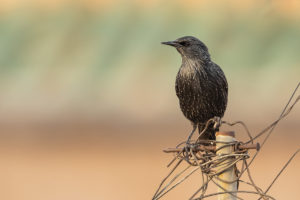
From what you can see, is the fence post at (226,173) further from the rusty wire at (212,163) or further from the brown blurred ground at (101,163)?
the brown blurred ground at (101,163)

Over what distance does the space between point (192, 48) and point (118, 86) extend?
62.4ft

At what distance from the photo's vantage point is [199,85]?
5094 millimetres

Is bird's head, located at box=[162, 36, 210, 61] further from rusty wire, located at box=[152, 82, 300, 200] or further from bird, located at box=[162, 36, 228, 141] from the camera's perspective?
rusty wire, located at box=[152, 82, 300, 200]

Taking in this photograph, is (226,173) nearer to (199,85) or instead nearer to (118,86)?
(199,85)

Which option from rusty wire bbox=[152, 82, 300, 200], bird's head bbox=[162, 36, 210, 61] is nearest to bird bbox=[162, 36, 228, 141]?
bird's head bbox=[162, 36, 210, 61]

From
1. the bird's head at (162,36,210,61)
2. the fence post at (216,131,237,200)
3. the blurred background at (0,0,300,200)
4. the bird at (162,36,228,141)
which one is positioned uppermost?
the blurred background at (0,0,300,200)

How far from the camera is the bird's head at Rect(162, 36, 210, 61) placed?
5.19m

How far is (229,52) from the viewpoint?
86.2ft

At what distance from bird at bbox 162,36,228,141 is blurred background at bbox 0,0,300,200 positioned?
5.61m

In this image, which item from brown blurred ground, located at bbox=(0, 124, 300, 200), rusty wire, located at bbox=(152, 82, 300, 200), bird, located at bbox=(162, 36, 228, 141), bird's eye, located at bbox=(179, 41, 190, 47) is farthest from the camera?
brown blurred ground, located at bbox=(0, 124, 300, 200)

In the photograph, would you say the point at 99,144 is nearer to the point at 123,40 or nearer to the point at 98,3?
the point at 123,40

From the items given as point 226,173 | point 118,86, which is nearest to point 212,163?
point 226,173

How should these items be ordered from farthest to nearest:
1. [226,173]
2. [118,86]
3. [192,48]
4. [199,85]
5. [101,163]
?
[118,86] → [101,163] → [192,48] → [199,85] → [226,173]

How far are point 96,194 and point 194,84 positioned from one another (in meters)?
7.65
